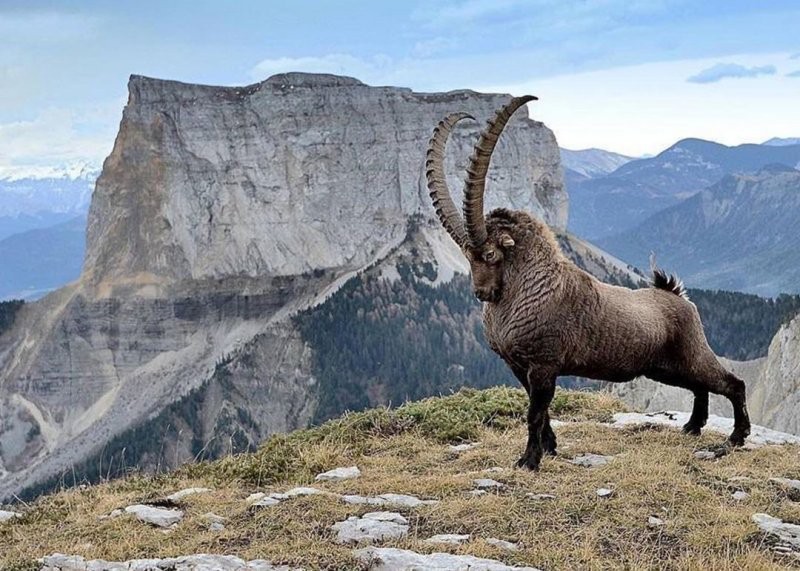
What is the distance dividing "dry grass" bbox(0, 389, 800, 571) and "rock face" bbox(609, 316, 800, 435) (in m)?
23.6

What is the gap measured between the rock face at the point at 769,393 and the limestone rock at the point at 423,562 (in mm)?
28530

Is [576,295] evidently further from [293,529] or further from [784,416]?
[784,416]

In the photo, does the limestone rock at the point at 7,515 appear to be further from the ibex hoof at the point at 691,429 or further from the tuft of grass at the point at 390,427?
the ibex hoof at the point at 691,429

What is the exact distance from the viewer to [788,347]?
54.2 m

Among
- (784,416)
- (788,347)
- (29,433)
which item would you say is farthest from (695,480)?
(29,433)

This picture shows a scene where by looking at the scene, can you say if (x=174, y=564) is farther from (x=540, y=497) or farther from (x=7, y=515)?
(x=540, y=497)

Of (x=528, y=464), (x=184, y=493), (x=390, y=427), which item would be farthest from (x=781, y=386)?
(x=184, y=493)

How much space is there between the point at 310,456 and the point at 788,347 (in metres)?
48.5

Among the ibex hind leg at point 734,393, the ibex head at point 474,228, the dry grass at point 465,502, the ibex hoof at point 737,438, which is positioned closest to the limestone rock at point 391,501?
the dry grass at point 465,502

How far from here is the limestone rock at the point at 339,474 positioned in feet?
35.9

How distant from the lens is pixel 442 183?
37.9ft

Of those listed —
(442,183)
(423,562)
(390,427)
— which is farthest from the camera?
(390,427)

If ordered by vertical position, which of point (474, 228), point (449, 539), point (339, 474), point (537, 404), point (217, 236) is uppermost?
point (217, 236)

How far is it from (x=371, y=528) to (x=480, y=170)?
14.0 feet
